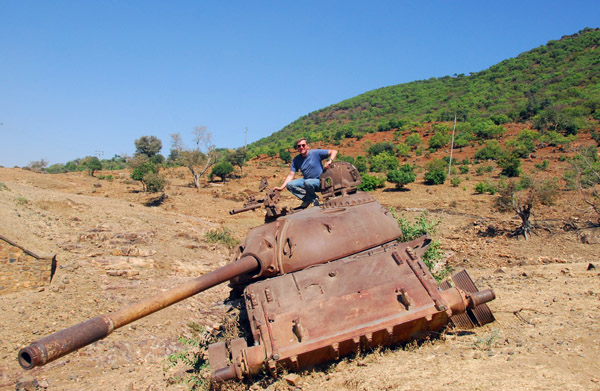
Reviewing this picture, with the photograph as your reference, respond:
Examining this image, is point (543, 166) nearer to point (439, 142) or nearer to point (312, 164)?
point (439, 142)

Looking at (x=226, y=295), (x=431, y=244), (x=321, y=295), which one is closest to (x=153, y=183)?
(x=226, y=295)

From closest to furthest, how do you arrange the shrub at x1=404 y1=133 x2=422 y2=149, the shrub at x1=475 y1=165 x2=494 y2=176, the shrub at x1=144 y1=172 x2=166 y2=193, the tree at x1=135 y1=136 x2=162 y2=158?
the shrub at x1=144 y1=172 x2=166 y2=193 < the shrub at x1=475 y1=165 x2=494 y2=176 < the shrub at x1=404 y1=133 x2=422 y2=149 < the tree at x1=135 y1=136 x2=162 y2=158

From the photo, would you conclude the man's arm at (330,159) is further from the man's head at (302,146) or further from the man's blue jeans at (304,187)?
the man's head at (302,146)

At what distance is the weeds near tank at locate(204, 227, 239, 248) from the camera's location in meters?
17.5

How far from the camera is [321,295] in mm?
5055

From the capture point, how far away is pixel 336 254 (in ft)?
19.2

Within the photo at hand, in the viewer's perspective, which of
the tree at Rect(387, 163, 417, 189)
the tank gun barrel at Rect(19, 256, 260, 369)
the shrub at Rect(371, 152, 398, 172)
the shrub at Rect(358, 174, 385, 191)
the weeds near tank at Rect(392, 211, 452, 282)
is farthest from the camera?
the shrub at Rect(371, 152, 398, 172)

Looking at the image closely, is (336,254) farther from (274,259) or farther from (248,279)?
(248,279)

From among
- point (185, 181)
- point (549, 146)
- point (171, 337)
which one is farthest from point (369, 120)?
point (171, 337)

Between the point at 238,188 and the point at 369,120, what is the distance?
46398 mm

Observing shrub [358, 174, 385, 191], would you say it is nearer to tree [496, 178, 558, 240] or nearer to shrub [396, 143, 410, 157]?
tree [496, 178, 558, 240]

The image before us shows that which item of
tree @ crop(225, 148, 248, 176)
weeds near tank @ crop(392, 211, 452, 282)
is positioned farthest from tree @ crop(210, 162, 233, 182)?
weeds near tank @ crop(392, 211, 452, 282)

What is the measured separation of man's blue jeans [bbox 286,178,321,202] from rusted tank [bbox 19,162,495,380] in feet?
3.76

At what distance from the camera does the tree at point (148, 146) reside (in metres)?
49.8
